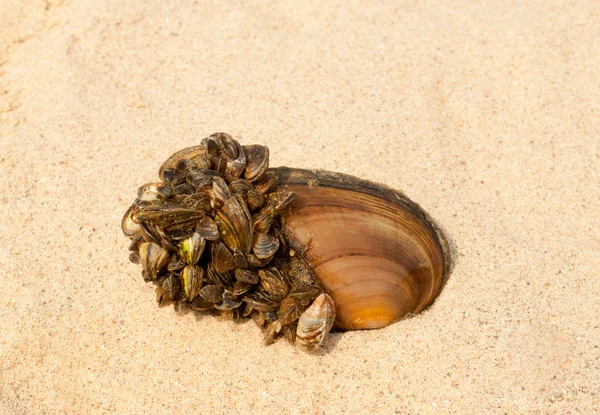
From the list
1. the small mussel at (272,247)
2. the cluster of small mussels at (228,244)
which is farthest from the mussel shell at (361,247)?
the cluster of small mussels at (228,244)

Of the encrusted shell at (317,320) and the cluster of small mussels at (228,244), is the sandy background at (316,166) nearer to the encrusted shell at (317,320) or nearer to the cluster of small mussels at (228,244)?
the encrusted shell at (317,320)

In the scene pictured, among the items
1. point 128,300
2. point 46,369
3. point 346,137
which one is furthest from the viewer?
point 346,137

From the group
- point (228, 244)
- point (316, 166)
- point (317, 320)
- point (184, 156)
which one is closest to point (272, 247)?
point (228, 244)

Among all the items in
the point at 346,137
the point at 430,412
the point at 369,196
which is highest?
the point at 369,196

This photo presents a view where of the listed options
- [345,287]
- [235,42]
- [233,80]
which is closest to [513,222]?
[345,287]

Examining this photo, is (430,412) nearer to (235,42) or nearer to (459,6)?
(235,42)

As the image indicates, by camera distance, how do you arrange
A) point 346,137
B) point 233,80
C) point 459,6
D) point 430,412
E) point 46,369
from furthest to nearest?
point 459,6 < point 233,80 < point 346,137 < point 46,369 < point 430,412
